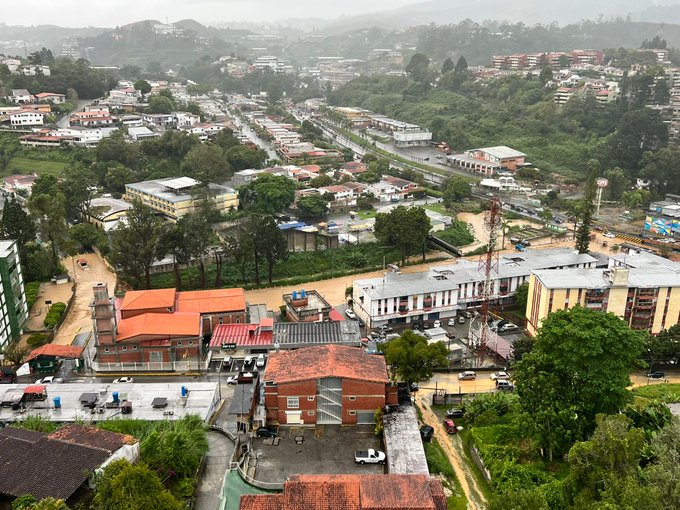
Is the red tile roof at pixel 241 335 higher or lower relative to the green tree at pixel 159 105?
lower

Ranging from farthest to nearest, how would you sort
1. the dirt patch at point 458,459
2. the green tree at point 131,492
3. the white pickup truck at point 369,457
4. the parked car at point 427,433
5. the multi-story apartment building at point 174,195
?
the multi-story apartment building at point 174,195 < the parked car at point 427,433 < the white pickup truck at point 369,457 < the dirt patch at point 458,459 < the green tree at point 131,492

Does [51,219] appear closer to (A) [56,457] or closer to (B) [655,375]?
(A) [56,457]

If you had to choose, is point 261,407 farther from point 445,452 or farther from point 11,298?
point 11,298

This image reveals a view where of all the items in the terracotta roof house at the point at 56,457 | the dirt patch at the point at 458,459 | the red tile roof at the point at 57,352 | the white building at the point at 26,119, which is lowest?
the dirt patch at the point at 458,459

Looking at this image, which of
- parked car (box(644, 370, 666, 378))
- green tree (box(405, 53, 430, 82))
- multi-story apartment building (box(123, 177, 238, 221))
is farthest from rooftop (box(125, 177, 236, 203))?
green tree (box(405, 53, 430, 82))

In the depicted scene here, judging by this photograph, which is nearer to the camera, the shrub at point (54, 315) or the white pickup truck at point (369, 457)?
the white pickup truck at point (369, 457)

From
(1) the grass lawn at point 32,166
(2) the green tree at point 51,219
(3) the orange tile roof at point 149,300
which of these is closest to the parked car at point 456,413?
(3) the orange tile roof at point 149,300

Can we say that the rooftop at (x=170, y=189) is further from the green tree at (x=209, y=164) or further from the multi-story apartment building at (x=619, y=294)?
the multi-story apartment building at (x=619, y=294)
